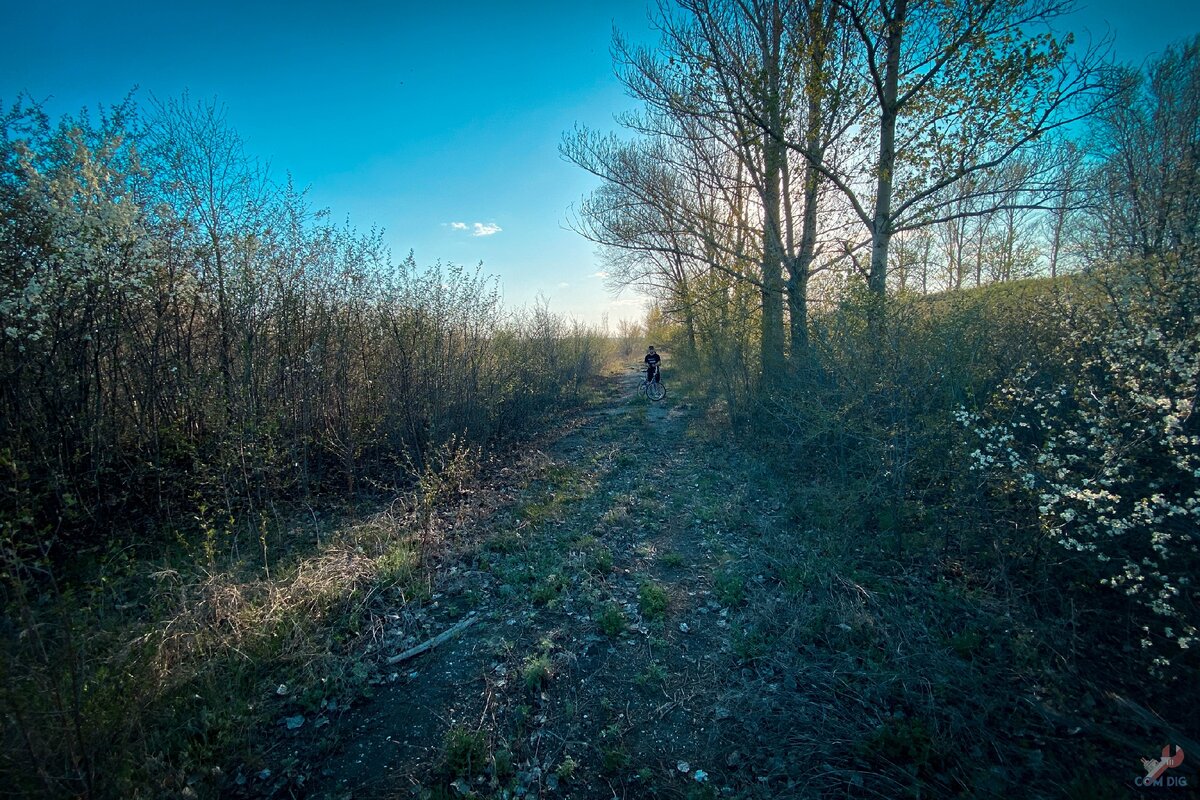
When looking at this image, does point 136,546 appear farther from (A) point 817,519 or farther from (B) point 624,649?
(A) point 817,519

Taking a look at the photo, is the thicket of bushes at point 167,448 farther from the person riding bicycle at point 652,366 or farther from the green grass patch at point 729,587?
the person riding bicycle at point 652,366

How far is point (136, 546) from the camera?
4496mm

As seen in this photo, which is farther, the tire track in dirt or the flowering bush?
the flowering bush

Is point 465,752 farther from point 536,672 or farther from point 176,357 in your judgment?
point 176,357

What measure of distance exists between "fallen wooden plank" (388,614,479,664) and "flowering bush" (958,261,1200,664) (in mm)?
4408

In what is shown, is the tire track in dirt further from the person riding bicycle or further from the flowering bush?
the person riding bicycle

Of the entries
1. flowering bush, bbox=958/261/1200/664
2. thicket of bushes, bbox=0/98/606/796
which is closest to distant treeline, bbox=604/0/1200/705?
flowering bush, bbox=958/261/1200/664

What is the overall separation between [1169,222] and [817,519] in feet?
14.2

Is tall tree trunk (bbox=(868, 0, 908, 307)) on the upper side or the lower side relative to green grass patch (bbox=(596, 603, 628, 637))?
upper

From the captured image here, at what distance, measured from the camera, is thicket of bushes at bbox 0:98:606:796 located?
8.22 feet

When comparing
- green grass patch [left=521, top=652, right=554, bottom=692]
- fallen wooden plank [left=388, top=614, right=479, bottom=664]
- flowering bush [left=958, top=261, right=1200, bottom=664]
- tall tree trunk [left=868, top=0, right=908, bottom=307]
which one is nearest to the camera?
flowering bush [left=958, top=261, right=1200, bottom=664]

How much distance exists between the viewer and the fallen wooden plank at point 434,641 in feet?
10.7

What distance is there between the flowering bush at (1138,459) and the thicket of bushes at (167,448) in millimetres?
5516

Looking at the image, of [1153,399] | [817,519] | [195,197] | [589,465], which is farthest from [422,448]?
[1153,399]
